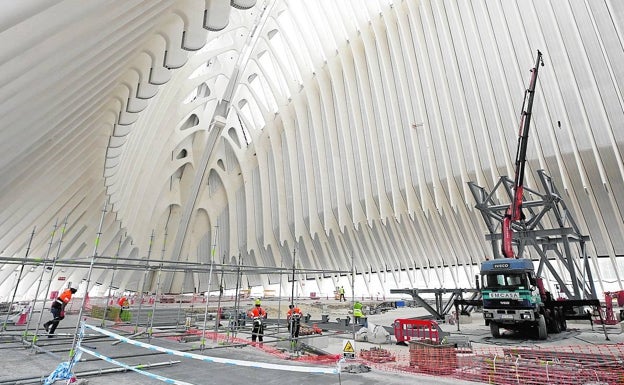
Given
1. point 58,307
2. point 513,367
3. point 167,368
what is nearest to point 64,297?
point 58,307

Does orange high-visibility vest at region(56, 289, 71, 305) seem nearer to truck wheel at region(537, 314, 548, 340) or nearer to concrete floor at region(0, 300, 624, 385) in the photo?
concrete floor at region(0, 300, 624, 385)

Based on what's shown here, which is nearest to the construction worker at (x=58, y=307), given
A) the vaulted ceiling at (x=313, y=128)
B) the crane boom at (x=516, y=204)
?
the vaulted ceiling at (x=313, y=128)

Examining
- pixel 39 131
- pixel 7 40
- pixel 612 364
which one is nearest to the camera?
pixel 7 40

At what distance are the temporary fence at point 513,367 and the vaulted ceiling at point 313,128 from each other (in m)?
4.41

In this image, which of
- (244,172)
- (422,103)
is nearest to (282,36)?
(422,103)

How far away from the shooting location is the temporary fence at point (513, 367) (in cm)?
598

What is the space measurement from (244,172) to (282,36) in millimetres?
15326

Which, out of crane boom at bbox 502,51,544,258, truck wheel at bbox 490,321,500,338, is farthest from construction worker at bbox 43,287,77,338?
crane boom at bbox 502,51,544,258

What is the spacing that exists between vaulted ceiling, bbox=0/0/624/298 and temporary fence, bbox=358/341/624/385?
4406 mm

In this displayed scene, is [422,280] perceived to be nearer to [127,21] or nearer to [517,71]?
[517,71]

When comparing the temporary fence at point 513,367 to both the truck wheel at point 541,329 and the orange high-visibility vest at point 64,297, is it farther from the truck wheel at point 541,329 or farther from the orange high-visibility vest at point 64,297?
the orange high-visibility vest at point 64,297

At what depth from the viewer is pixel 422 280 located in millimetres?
28906

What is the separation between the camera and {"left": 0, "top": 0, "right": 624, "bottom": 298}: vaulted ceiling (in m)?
8.09

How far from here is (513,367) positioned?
21.9 feet
